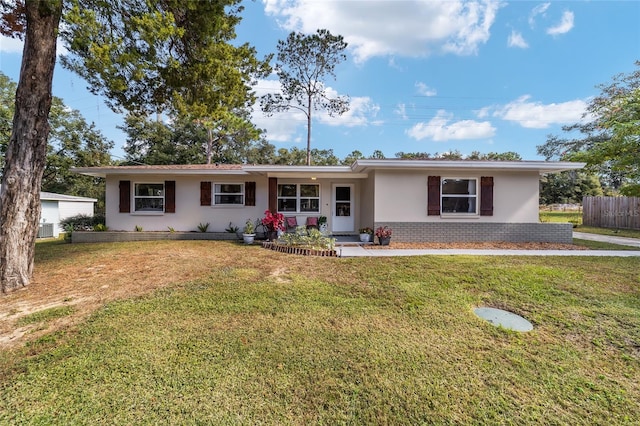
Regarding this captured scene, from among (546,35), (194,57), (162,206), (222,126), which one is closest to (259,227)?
(162,206)

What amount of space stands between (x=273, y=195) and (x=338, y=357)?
27.0ft

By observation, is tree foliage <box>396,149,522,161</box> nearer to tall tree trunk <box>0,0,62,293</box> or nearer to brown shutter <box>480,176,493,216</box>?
brown shutter <box>480,176,493,216</box>

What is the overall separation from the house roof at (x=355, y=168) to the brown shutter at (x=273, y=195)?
0.89 ft

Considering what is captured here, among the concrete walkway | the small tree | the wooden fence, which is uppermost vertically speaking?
the small tree

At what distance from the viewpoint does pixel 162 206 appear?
11.1 m

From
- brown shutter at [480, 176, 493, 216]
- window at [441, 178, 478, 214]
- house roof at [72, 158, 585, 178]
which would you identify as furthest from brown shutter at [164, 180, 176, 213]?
brown shutter at [480, 176, 493, 216]

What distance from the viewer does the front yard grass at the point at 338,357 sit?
217 cm

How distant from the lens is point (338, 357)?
2834mm

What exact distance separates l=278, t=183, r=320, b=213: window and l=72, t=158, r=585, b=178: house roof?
3.13ft

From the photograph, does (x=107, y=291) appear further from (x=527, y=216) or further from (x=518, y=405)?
(x=527, y=216)

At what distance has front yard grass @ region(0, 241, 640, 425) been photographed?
7.13 feet

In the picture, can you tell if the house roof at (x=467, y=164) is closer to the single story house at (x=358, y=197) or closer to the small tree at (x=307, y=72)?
the single story house at (x=358, y=197)

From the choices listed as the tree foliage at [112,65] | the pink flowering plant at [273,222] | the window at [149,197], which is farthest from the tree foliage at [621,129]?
the window at [149,197]

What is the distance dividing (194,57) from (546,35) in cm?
1508
